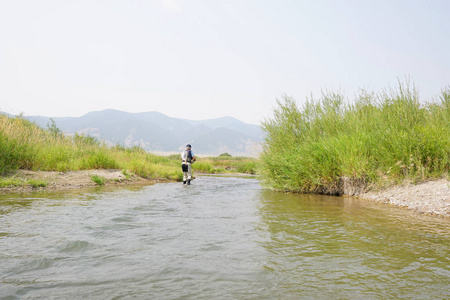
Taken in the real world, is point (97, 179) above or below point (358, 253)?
above

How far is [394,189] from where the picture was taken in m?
9.42

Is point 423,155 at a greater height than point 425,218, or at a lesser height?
greater

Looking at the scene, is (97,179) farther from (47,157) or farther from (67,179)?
(47,157)

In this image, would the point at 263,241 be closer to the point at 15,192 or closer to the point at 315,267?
the point at 315,267

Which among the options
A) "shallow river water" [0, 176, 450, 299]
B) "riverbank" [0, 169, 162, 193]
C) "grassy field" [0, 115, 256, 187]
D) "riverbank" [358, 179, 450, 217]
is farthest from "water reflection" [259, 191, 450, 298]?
"grassy field" [0, 115, 256, 187]

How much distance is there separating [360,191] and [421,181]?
2.07 m

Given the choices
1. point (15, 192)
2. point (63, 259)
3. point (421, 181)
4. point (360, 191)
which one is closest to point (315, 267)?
point (63, 259)

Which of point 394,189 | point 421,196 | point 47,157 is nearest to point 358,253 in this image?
point 421,196

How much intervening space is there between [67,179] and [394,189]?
12029 millimetres

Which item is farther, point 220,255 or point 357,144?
point 357,144

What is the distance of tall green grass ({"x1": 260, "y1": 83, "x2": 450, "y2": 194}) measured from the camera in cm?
906

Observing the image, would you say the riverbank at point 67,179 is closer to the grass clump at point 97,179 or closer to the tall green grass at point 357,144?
the grass clump at point 97,179

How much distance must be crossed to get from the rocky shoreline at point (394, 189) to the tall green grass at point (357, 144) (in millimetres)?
477

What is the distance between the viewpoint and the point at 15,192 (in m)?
9.96
